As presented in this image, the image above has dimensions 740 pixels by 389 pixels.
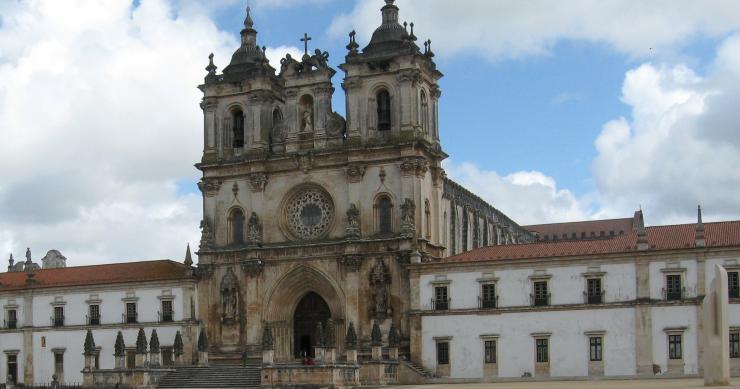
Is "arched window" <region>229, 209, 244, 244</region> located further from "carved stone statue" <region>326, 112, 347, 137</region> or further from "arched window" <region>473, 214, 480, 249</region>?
"arched window" <region>473, 214, 480, 249</region>

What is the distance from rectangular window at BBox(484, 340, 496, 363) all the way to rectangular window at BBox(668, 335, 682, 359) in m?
8.62

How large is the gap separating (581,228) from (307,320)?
4591 centimetres

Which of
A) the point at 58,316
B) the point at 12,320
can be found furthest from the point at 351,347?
the point at 12,320

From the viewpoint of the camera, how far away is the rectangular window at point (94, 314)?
228 ft

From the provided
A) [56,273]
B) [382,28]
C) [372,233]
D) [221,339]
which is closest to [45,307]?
[56,273]

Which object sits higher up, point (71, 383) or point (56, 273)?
point (56, 273)

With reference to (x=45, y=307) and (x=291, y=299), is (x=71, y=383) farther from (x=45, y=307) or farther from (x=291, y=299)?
(x=291, y=299)

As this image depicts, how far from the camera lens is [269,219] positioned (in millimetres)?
67062

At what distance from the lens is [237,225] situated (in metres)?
68.3

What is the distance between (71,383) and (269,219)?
1510cm

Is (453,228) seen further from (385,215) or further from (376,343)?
(376,343)

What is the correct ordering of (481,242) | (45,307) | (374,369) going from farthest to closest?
1. (481,242)
2. (45,307)
3. (374,369)

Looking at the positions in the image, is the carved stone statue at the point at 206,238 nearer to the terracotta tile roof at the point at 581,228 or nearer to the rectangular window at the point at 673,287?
the rectangular window at the point at 673,287

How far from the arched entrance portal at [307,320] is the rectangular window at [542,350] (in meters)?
13.5
